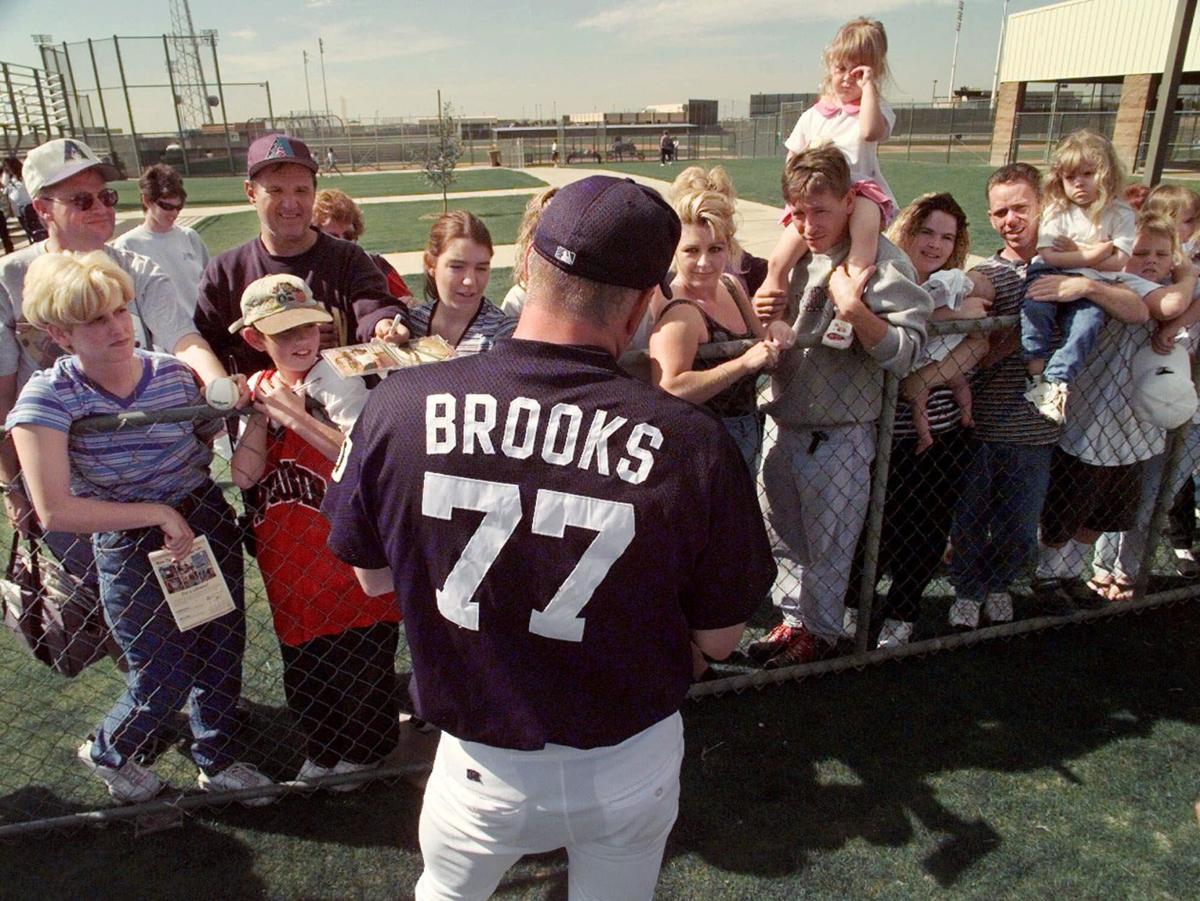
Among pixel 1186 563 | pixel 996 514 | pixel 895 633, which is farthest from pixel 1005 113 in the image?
pixel 895 633

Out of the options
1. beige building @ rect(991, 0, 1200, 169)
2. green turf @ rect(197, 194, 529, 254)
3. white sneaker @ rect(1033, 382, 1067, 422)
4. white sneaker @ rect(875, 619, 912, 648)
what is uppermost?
beige building @ rect(991, 0, 1200, 169)

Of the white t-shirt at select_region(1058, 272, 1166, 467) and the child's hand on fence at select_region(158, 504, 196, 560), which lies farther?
the white t-shirt at select_region(1058, 272, 1166, 467)

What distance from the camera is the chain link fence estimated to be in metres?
2.61

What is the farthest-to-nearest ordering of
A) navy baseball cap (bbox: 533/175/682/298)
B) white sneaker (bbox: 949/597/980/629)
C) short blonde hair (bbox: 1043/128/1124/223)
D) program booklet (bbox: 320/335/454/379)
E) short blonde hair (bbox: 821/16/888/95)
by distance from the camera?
short blonde hair (bbox: 821/16/888/95), white sneaker (bbox: 949/597/980/629), short blonde hair (bbox: 1043/128/1124/223), program booklet (bbox: 320/335/454/379), navy baseball cap (bbox: 533/175/682/298)

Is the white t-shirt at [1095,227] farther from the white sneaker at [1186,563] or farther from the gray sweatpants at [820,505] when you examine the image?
the white sneaker at [1186,563]

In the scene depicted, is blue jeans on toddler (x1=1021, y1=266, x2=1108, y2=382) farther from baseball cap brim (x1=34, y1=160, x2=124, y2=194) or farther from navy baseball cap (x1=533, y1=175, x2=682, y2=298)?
baseball cap brim (x1=34, y1=160, x2=124, y2=194)

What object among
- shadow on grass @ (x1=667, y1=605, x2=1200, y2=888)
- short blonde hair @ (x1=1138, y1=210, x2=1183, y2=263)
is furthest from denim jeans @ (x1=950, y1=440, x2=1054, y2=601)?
short blonde hair @ (x1=1138, y1=210, x2=1183, y2=263)

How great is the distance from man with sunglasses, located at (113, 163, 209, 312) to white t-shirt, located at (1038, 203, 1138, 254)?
4.70 meters

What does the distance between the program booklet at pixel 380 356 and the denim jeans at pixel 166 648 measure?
71cm

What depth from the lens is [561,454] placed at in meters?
1.30

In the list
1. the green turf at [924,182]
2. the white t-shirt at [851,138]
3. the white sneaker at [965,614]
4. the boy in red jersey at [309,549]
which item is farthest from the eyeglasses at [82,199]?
the green turf at [924,182]

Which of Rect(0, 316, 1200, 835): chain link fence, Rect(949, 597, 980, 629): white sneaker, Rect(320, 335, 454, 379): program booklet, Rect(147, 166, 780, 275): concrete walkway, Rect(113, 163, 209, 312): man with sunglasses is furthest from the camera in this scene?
Rect(147, 166, 780, 275): concrete walkway

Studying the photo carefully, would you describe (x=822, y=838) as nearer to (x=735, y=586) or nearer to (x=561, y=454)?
(x=735, y=586)

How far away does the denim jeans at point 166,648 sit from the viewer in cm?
251
